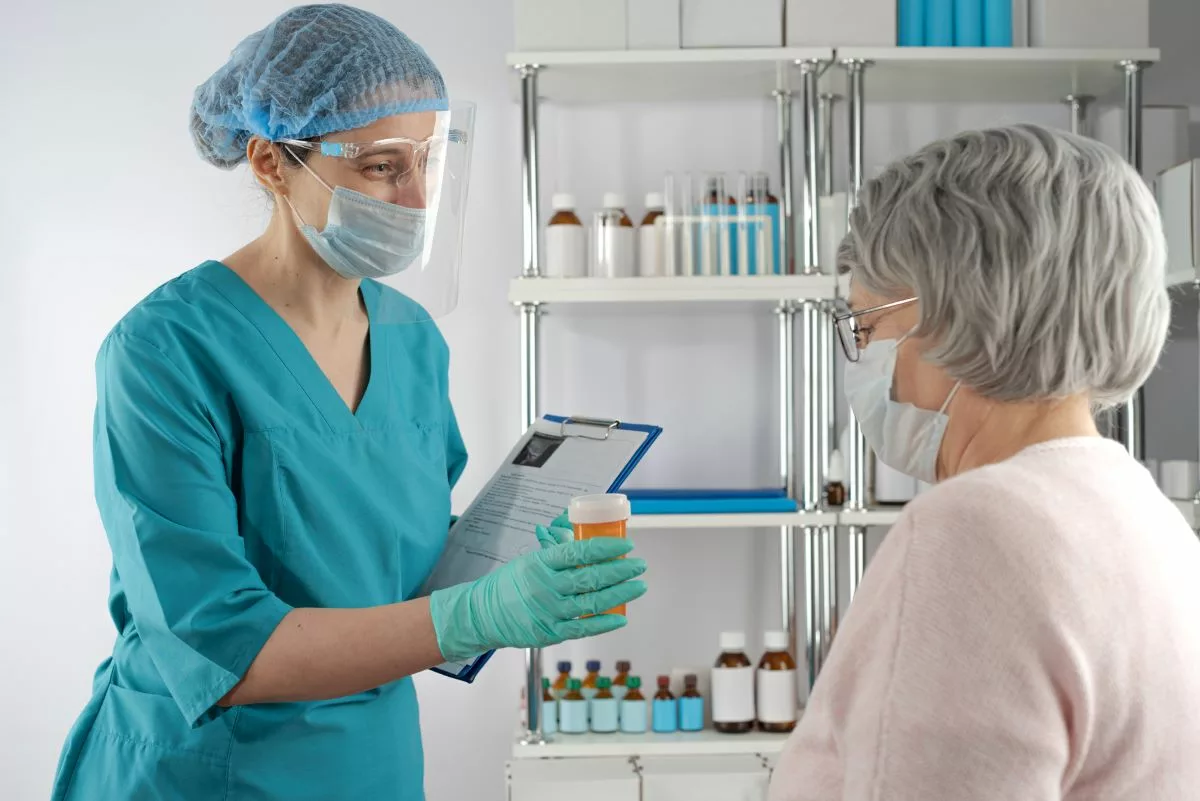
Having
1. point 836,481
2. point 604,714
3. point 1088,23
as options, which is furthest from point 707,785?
point 1088,23

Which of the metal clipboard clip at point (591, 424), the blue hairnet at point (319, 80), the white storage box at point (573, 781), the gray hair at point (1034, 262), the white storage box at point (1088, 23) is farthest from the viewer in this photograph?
the white storage box at point (1088, 23)

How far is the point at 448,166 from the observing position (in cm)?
120

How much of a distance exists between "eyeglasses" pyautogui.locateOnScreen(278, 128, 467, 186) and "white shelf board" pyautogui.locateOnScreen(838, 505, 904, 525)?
110 cm

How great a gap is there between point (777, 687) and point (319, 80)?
54.0 inches

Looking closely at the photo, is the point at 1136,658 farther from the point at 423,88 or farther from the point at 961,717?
the point at 423,88

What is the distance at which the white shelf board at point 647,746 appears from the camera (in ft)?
6.39

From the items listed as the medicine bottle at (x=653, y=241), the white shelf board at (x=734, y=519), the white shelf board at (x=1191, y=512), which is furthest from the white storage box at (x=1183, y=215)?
the medicine bottle at (x=653, y=241)

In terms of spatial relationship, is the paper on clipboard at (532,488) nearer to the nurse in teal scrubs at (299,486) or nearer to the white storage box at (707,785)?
the nurse in teal scrubs at (299,486)

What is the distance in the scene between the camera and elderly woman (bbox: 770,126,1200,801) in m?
0.63

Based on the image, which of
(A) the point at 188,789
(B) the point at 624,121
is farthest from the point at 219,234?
(A) the point at 188,789

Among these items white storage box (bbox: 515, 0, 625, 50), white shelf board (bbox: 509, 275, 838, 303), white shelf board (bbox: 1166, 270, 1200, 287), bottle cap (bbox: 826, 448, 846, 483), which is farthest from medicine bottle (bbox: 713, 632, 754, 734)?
white storage box (bbox: 515, 0, 625, 50)

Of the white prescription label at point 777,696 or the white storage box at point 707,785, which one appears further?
the white prescription label at point 777,696

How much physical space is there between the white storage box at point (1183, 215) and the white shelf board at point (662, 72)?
0.66 m

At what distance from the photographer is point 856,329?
0.93m
